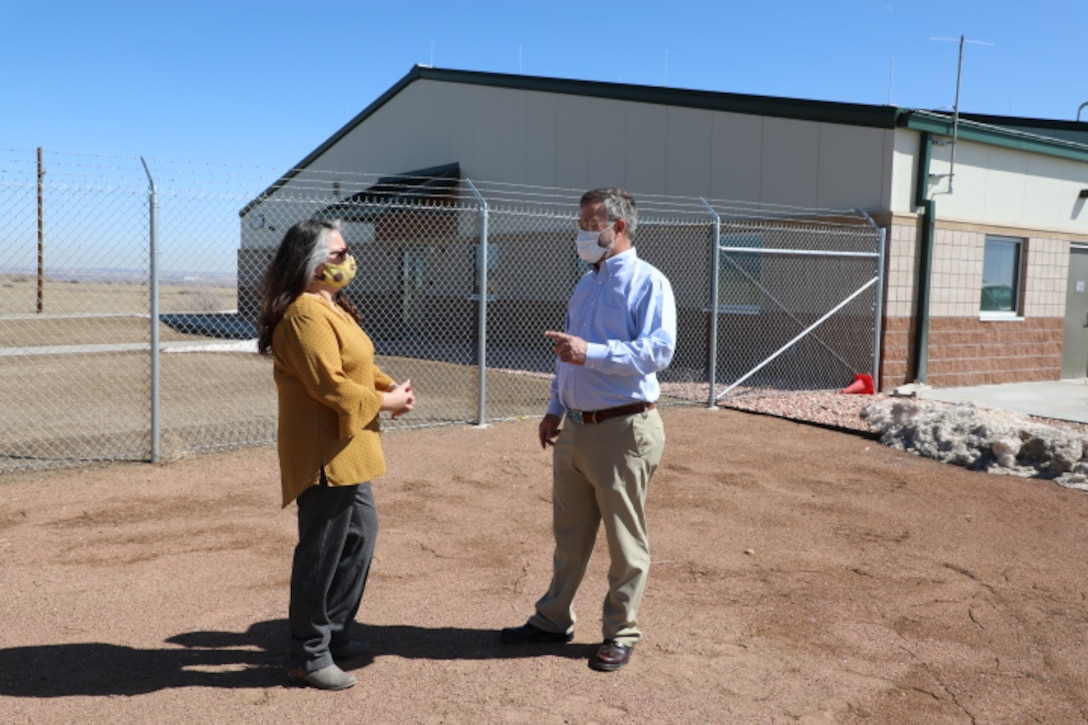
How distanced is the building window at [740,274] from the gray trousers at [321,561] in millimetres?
10842

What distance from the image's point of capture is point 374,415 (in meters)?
3.52

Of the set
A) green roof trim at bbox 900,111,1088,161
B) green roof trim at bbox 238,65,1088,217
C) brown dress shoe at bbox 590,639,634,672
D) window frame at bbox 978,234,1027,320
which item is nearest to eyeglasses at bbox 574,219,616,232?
brown dress shoe at bbox 590,639,634,672

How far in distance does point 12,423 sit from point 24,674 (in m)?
6.51

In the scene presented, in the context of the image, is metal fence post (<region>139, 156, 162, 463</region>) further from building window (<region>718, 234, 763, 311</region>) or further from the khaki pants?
building window (<region>718, 234, 763, 311</region>)

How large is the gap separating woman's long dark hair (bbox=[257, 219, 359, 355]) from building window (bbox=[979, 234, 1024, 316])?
12.7 m

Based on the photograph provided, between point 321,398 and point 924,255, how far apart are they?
439 inches

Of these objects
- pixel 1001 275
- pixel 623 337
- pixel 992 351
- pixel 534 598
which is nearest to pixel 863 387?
pixel 992 351

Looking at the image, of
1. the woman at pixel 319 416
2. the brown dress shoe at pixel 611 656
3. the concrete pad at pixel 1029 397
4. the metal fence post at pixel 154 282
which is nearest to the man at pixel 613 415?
the brown dress shoe at pixel 611 656

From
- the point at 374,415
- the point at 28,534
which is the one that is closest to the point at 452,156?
the point at 28,534

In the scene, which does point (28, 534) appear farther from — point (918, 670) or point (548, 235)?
point (548, 235)

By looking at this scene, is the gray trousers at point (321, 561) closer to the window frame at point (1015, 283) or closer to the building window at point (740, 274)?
the building window at point (740, 274)

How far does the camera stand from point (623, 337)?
3869mm

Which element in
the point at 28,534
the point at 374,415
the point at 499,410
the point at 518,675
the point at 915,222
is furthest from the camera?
the point at 915,222

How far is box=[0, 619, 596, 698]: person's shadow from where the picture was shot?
362cm
